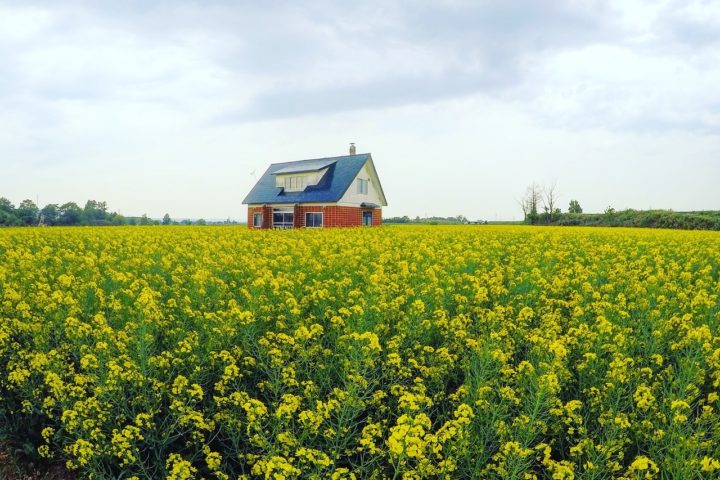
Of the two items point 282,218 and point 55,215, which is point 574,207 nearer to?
point 282,218

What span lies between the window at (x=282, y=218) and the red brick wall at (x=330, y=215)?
0.54 m

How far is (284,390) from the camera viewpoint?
5168 mm

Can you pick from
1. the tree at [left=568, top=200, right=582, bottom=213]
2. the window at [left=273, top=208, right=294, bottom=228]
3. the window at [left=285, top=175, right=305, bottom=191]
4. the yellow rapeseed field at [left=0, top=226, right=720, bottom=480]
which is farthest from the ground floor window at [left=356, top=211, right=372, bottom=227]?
the tree at [left=568, top=200, right=582, bottom=213]

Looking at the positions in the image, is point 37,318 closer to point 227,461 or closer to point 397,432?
point 227,461

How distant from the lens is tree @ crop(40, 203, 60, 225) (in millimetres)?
53728

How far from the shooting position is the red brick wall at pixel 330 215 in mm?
35656

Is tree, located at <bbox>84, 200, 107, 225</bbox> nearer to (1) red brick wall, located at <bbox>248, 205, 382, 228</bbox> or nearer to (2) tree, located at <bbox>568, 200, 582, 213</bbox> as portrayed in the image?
(1) red brick wall, located at <bbox>248, 205, 382, 228</bbox>

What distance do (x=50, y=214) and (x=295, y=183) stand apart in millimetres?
38044

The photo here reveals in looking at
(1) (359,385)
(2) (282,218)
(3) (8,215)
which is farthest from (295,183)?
(3) (8,215)

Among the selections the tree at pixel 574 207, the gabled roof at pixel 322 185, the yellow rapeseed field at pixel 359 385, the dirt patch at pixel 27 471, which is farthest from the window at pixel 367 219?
the tree at pixel 574 207

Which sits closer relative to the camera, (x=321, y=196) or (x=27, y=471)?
(x=27, y=471)

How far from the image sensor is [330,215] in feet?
117

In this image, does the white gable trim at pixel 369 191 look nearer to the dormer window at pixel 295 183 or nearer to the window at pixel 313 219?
the window at pixel 313 219

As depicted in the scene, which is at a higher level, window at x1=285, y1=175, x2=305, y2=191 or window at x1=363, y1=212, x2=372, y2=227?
window at x1=285, y1=175, x2=305, y2=191
